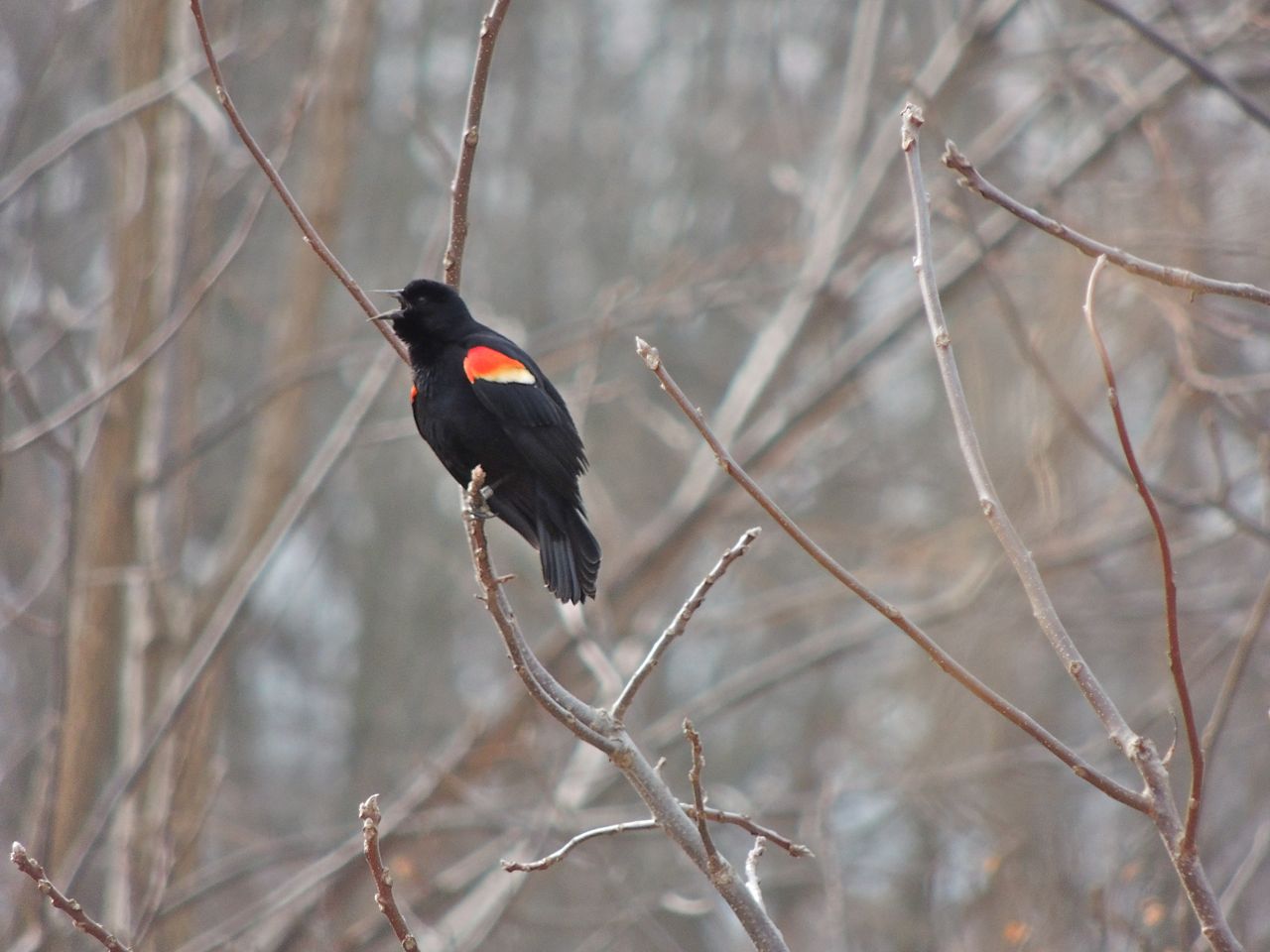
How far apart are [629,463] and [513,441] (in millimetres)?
9078

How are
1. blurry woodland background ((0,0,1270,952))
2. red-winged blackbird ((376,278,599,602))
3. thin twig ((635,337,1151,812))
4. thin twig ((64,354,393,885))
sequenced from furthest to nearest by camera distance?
blurry woodland background ((0,0,1270,952)), thin twig ((64,354,393,885)), red-winged blackbird ((376,278,599,602)), thin twig ((635,337,1151,812))

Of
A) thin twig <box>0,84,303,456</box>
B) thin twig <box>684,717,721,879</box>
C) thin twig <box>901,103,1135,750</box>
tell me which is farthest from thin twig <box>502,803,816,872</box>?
thin twig <box>0,84,303,456</box>

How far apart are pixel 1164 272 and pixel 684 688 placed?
11.2m

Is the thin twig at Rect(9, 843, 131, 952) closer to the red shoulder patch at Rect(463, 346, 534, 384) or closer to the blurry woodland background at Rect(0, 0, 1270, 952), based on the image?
the red shoulder patch at Rect(463, 346, 534, 384)

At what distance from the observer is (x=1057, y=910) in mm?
4656

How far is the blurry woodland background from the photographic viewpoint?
509 centimetres

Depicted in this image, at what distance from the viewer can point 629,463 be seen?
40.7ft

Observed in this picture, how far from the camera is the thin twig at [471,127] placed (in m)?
2.40

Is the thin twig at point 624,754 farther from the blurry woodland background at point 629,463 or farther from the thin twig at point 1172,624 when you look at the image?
the blurry woodland background at point 629,463

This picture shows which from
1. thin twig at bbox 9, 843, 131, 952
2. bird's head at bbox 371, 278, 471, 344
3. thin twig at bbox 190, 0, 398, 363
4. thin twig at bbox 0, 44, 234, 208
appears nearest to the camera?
thin twig at bbox 9, 843, 131, 952

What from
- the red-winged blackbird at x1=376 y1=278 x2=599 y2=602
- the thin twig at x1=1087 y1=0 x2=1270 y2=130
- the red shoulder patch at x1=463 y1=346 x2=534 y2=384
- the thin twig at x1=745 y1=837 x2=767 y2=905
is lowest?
the thin twig at x1=745 y1=837 x2=767 y2=905

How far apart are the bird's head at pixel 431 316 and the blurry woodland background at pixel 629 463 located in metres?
0.41

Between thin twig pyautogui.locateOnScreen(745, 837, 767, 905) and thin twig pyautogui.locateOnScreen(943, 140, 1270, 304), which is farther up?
thin twig pyautogui.locateOnScreen(943, 140, 1270, 304)

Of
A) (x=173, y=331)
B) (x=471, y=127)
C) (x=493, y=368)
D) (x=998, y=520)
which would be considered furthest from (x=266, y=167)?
(x=173, y=331)
